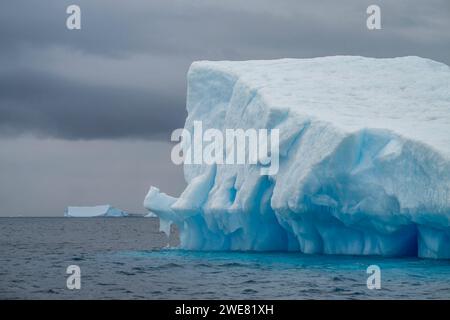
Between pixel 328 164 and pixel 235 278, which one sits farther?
pixel 328 164

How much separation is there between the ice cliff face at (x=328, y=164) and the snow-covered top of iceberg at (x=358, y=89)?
0.12 ft

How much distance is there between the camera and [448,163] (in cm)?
2086

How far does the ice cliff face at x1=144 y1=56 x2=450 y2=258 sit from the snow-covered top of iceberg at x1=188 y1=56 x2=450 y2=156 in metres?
0.04

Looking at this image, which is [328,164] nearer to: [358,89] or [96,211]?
[358,89]

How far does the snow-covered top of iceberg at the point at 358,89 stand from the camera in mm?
23938

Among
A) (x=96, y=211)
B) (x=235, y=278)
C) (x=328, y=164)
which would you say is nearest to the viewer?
(x=235, y=278)

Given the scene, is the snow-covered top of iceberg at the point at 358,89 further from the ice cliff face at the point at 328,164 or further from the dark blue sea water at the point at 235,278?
the dark blue sea water at the point at 235,278

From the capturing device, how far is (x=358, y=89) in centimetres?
2773

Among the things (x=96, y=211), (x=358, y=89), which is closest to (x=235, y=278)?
(x=358, y=89)

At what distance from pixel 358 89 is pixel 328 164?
18.7 feet

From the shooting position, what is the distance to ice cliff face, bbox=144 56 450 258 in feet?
73.0

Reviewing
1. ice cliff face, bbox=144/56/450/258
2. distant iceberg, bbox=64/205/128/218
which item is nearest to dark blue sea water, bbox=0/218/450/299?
ice cliff face, bbox=144/56/450/258
